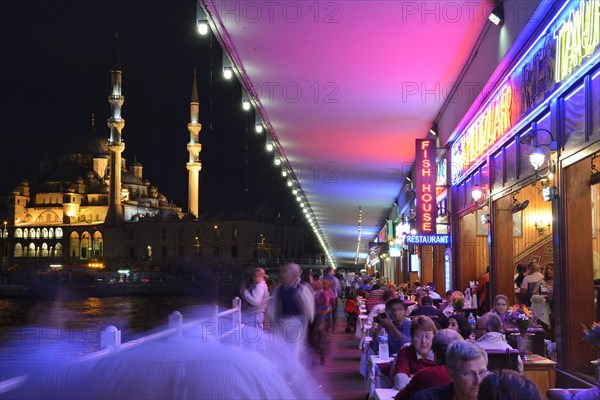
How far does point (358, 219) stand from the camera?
4328 centimetres

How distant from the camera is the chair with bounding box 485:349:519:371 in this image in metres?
5.54

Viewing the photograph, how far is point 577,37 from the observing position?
6250 mm

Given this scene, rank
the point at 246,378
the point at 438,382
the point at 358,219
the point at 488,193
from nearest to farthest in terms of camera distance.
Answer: the point at 246,378 < the point at 438,382 < the point at 488,193 < the point at 358,219

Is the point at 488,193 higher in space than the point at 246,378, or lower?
higher

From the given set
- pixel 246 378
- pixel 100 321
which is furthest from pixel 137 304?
pixel 246 378

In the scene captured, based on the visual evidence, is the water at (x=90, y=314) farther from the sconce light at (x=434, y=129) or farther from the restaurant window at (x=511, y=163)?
the restaurant window at (x=511, y=163)

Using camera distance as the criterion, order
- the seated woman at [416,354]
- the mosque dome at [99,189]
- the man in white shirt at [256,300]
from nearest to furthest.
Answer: the seated woman at [416,354] < the man in white shirt at [256,300] < the mosque dome at [99,189]

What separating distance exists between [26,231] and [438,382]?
114 meters

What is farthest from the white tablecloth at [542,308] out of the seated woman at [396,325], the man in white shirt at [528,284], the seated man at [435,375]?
the seated man at [435,375]

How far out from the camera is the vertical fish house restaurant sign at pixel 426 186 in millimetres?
16047

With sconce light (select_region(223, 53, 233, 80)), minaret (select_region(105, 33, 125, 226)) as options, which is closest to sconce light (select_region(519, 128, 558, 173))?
sconce light (select_region(223, 53, 233, 80))

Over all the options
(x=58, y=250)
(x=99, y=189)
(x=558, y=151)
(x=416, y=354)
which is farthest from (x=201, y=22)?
(x=99, y=189)

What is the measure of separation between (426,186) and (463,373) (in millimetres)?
13217

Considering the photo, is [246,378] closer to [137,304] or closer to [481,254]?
[481,254]
